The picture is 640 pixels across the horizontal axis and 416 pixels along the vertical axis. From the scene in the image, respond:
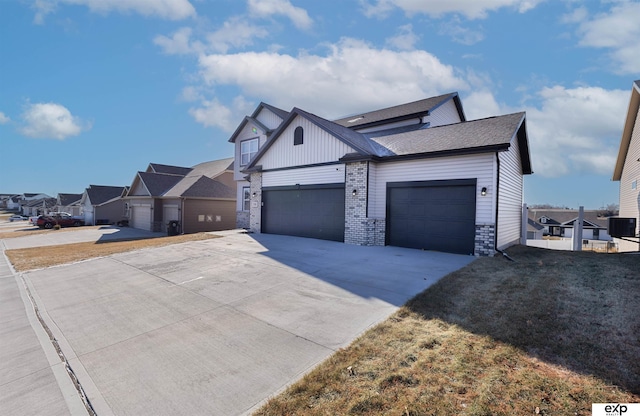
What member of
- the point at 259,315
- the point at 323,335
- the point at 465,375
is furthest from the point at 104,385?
the point at 465,375

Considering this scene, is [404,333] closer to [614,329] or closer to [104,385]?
[614,329]

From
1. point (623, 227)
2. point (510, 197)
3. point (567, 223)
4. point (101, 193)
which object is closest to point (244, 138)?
point (510, 197)

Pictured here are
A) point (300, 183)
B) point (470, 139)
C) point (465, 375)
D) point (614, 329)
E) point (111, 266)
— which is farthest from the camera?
point (300, 183)

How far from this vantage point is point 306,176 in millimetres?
14766

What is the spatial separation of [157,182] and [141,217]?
4.20m

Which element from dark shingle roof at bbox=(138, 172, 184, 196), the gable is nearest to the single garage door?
the gable

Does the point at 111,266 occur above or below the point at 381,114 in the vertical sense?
below

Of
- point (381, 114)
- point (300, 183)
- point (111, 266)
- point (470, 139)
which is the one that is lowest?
point (111, 266)

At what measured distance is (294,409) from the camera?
2.79 meters

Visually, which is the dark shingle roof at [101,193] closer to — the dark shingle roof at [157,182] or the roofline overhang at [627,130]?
the dark shingle roof at [157,182]

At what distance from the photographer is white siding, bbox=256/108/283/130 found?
20786 millimetres

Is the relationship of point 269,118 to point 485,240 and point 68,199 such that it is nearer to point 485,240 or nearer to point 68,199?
point 485,240

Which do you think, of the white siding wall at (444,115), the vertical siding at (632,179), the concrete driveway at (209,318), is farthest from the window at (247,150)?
the vertical siding at (632,179)

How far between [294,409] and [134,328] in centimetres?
362
